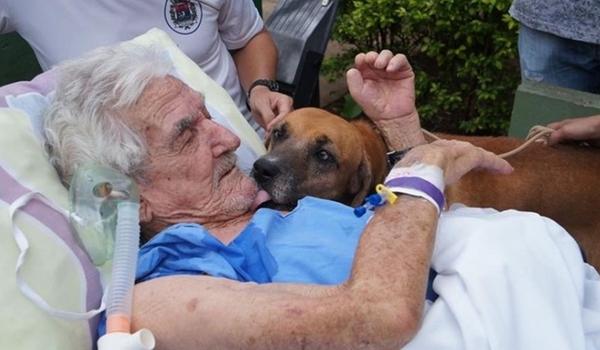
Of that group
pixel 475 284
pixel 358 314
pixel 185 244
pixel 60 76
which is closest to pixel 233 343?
pixel 358 314

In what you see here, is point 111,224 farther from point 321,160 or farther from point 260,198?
point 321,160

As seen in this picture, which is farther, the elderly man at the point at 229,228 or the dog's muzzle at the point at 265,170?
the dog's muzzle at the point at 265,170

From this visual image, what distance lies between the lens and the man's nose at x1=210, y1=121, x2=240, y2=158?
241 cm

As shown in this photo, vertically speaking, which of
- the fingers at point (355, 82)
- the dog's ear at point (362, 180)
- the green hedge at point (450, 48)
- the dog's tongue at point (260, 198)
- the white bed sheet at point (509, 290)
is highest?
the fingers at point (355, 82)

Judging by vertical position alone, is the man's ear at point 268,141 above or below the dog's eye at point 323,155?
below

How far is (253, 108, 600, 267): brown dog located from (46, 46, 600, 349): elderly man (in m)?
0.20

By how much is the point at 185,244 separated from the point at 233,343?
47cm

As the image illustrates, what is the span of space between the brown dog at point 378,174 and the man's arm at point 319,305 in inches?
29.7

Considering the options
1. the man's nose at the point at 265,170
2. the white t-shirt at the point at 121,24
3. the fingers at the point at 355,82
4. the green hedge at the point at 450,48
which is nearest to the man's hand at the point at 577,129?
the fingers at the point at 355,82

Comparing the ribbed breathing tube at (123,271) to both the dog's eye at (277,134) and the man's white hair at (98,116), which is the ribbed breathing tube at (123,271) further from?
the dog's eye at (277,134)

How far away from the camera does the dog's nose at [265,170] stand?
2664mm

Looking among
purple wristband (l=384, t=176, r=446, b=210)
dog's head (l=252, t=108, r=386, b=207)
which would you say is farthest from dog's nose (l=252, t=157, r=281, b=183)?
purple wristband (l=384, t=176, r=446, b=210)

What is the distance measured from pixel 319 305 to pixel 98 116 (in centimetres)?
97

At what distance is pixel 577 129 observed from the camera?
2.97 metres
